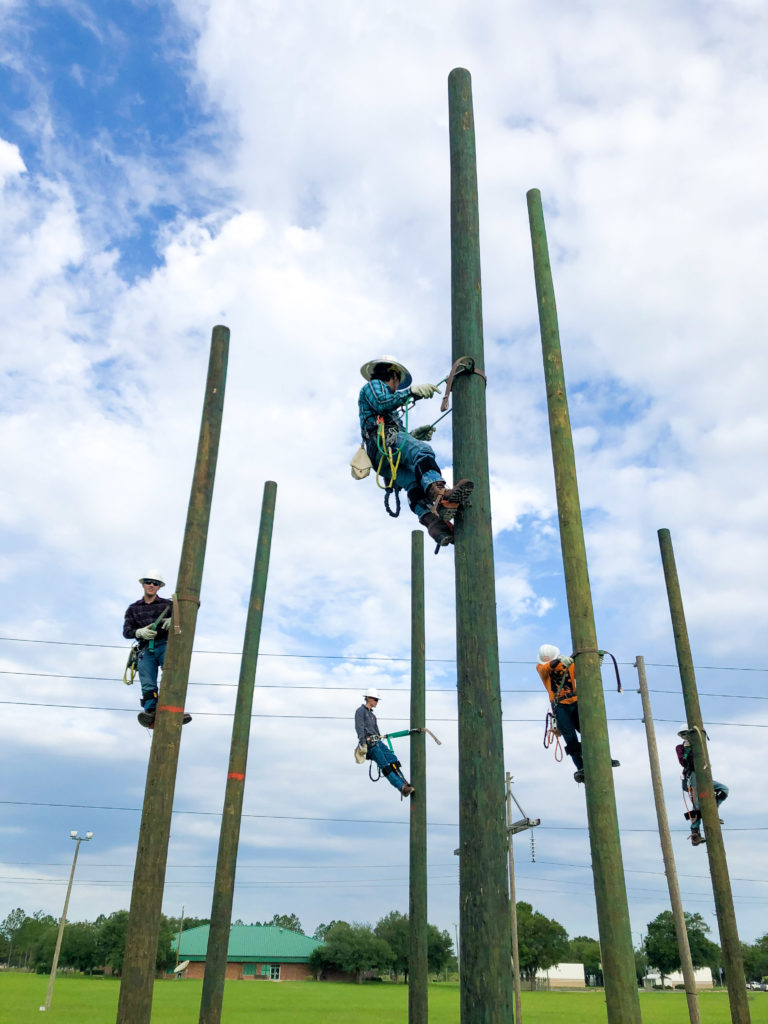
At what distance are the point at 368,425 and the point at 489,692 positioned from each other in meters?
1.95

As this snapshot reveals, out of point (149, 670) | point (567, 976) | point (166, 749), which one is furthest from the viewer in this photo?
point (567, 976)

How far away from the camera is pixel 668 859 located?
11.6m

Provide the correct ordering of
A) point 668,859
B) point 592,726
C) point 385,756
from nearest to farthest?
1. point 592,726
2. point 385,756
3. point 668,859

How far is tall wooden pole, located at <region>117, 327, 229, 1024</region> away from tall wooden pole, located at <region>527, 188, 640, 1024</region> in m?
2.50

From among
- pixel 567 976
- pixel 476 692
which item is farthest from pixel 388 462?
pixel 567 976

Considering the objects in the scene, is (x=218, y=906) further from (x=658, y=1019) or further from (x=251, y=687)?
(x=658, y=1019)

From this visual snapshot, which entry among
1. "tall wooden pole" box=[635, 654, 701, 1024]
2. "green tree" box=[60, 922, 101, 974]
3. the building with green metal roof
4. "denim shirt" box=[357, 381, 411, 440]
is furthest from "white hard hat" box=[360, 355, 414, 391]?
"green tree" box=[60, 922, 101, 974]

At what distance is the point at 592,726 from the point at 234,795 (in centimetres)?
453

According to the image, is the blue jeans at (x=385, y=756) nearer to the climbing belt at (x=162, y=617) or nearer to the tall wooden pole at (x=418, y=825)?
the tall wooden pole at (x=418, y=825)

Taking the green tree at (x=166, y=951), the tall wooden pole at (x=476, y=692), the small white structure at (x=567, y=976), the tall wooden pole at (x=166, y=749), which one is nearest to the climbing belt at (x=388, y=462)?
the tall wooden pole at (x=476, y=692)

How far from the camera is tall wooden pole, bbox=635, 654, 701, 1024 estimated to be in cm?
1071

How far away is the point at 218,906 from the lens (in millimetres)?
7949

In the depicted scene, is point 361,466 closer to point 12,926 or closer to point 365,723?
point 365,723

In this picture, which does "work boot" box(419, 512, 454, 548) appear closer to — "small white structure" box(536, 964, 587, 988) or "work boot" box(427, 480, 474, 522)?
"work boot" box(427, 480, 474, 522)
